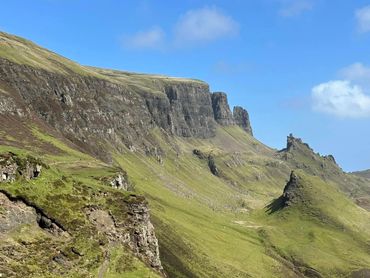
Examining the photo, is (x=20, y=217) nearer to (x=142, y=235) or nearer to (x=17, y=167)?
(x=17, y=167)

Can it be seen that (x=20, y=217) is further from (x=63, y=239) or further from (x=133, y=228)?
(x=133, y=228)

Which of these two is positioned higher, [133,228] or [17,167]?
[17,167]

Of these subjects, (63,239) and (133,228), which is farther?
(133,228)

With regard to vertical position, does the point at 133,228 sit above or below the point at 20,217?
above

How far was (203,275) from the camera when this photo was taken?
196 meters

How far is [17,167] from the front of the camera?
99875 mm

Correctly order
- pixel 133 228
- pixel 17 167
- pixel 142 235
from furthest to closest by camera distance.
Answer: pixel 142 235
pixel 133 228
pixel 17 167

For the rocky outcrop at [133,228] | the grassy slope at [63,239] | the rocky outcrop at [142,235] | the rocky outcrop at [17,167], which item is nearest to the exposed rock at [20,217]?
the grassy slope at [63,239]

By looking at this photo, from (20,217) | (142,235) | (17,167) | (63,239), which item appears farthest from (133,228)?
(17,167)

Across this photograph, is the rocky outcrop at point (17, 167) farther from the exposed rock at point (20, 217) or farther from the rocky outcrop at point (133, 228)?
the rocky outcrop at point (133, 228)

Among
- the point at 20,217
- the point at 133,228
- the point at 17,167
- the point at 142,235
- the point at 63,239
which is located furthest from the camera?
the point at 142,235

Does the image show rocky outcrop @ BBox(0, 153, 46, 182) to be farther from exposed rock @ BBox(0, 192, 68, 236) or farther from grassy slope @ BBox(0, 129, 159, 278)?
exposed rock @ BBox(0, 192, 68, 236)

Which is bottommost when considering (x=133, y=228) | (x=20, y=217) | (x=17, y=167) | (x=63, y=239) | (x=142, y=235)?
(x=63, y=239)

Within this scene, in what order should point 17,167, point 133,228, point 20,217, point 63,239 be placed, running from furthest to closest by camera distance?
point 133,228, point 17,167, point 63,239, point 20,217
